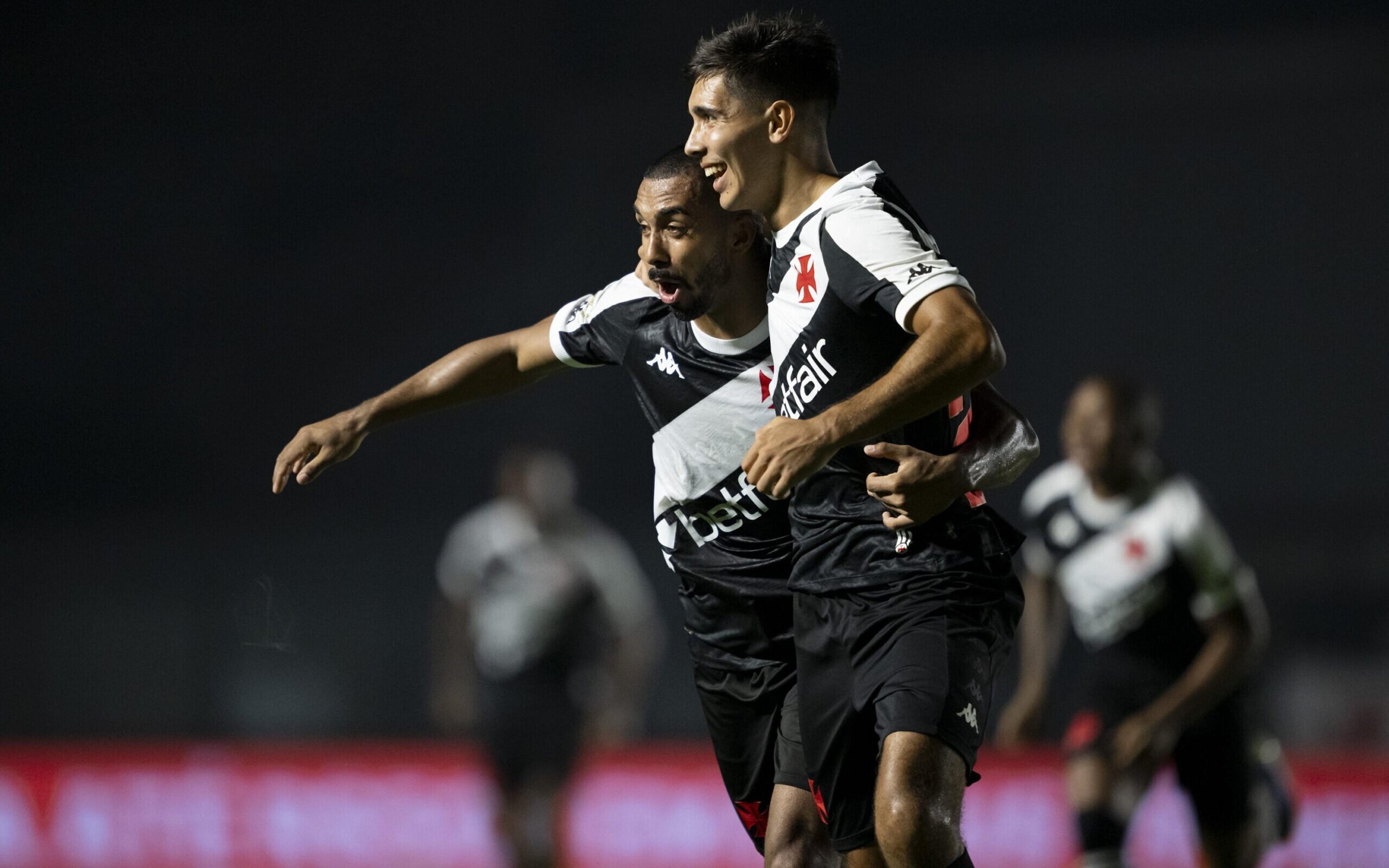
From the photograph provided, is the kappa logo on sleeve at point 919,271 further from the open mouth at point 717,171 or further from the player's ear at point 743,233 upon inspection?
the player's ear at point 743,233

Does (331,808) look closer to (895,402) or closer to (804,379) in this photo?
(804,379)

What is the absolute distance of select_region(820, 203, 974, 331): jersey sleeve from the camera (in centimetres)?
295

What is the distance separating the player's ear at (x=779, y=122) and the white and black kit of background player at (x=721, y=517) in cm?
54

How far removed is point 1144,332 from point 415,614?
7.30 meters

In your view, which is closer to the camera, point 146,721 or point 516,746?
point 516,746

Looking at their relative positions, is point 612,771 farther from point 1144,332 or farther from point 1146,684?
point 1144,332

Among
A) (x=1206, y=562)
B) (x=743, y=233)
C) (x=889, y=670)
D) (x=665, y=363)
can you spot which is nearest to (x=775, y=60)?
(x=743, y=233)

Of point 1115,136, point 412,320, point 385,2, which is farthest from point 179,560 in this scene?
point 1115,136

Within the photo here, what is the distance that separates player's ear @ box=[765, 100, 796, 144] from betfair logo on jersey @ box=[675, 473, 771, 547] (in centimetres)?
85

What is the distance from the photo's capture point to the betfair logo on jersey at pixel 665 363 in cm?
391

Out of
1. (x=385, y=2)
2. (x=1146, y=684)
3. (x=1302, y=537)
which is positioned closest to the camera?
(x=1146, y=684)

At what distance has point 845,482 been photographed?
132 inches

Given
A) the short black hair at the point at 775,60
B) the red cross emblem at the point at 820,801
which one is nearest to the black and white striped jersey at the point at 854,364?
the short black hair at the point at 775,60

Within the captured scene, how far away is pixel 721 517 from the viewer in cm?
389
